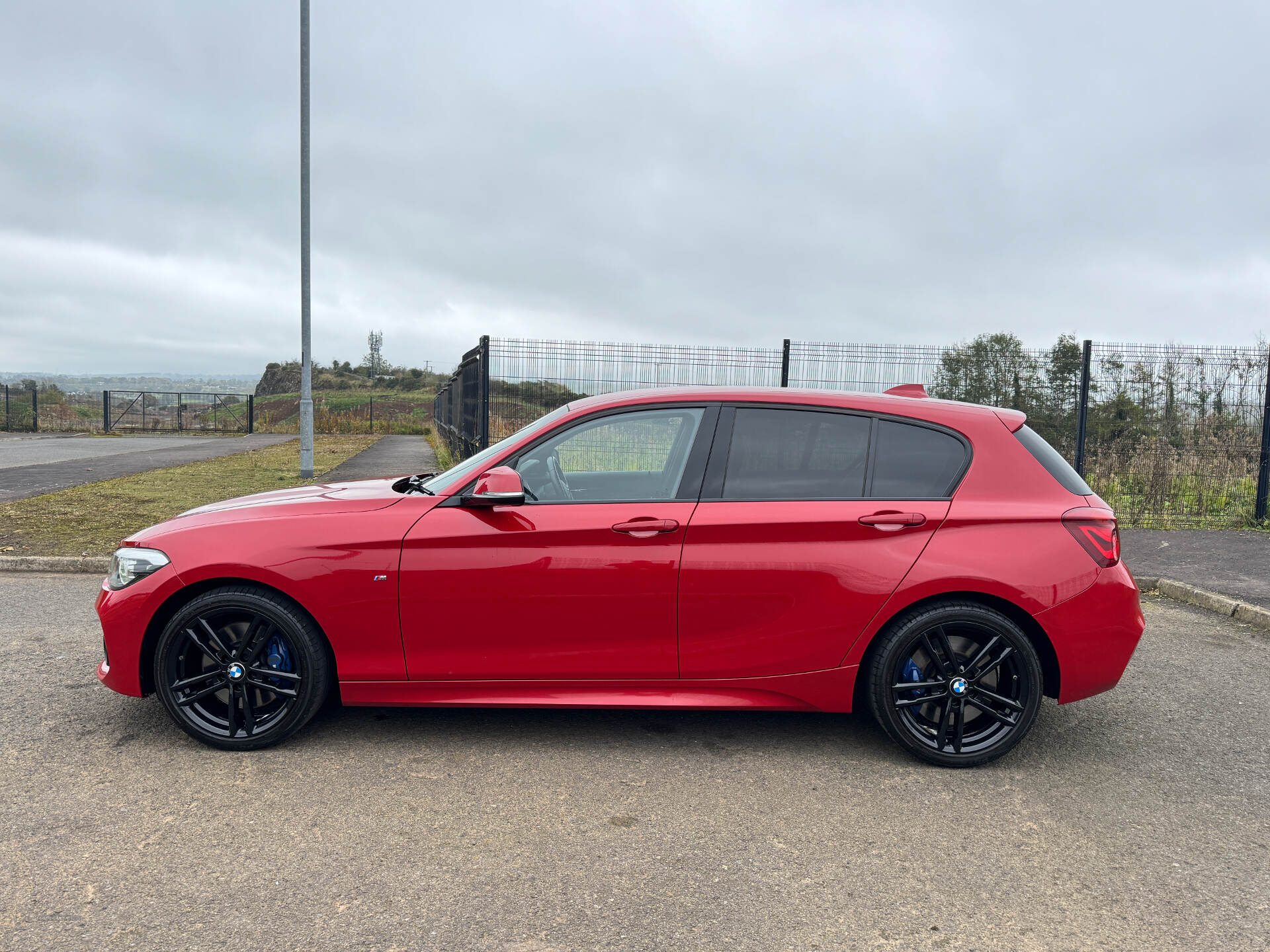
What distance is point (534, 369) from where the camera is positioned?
1116 centimetres

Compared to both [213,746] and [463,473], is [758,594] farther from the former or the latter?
[213,746]

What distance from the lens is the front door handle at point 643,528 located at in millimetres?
3732

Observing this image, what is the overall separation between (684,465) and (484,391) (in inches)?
308

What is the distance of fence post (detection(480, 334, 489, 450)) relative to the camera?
11305 millimetres

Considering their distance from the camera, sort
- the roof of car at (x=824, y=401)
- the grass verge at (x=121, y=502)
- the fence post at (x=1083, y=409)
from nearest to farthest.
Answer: the roof of car at (x=824, y=401) → the grass verge at (x=121, y=502) → the fence post at (x=1083, y=409)

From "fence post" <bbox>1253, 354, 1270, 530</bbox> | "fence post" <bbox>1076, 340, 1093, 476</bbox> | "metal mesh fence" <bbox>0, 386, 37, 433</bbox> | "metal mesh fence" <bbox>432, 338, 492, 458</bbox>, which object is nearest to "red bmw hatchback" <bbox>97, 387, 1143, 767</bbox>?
"metal mesh fence" <bbox>432, 338, 492, 458</bbox>

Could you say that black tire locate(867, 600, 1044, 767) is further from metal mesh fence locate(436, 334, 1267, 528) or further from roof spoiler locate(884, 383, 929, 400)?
metal mesh fence locate(436, 334, 1267, 528)

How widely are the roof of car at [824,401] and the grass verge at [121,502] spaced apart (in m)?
6.49

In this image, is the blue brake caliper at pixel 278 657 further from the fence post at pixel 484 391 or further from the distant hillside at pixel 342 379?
the distant hillside at pixel 342 379

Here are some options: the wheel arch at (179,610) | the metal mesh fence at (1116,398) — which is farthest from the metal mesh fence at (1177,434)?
the wheel arch at (179,610)

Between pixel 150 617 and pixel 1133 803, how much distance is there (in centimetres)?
408

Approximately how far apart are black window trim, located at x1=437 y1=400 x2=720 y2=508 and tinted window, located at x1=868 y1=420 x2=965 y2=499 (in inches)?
29.1

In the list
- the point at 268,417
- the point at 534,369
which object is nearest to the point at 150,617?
the point at 534,369

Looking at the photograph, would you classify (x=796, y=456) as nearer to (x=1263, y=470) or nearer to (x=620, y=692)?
(x=620, y=692)
